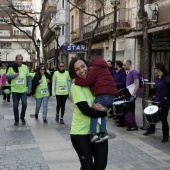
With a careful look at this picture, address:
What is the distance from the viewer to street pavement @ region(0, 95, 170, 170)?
18.2ft

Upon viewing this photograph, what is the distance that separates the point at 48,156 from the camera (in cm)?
606

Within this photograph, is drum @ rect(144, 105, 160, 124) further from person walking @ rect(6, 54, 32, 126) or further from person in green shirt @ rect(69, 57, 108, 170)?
person in green shirt @ rect(69, 57, 108, 170)

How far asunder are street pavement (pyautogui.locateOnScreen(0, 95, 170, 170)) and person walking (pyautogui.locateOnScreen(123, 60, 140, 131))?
29 cm

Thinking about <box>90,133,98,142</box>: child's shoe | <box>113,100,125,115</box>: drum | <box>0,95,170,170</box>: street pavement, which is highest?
<box>90,133,98,142</box>: child's shoe

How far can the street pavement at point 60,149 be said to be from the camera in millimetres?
5535

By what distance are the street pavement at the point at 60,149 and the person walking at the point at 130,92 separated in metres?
0.29

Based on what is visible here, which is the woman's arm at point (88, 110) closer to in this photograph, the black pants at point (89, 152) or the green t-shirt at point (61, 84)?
the black pants at point (89, 152)

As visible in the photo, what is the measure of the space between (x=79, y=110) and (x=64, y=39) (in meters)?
36.2

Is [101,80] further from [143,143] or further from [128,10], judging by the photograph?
[128,10]

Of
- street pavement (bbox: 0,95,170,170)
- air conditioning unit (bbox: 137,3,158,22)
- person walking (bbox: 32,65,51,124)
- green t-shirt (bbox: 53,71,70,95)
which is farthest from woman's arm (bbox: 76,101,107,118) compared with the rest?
air conditioning unit (bbox: 137,3,158,22)

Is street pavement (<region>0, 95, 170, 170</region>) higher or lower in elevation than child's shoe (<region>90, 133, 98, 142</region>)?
lower

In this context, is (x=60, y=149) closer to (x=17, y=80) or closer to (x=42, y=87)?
(x=17, y=80)

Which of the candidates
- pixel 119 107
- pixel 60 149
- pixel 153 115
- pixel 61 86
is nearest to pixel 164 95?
pixel 153 115

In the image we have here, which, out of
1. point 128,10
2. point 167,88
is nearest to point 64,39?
point 128,10
